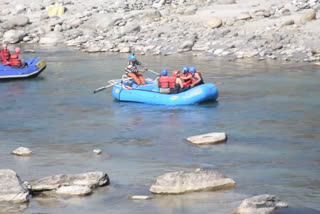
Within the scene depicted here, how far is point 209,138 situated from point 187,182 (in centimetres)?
518

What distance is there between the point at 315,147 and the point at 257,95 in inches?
347

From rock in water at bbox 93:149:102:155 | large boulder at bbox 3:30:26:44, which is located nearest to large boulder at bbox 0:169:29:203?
rock in water at bbox 93:149:102:155

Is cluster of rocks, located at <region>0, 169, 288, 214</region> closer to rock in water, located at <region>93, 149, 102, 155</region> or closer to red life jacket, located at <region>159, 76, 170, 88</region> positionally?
rock in water, located at <region>93, 149, 102, 155</region>

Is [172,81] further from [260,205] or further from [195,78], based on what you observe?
[260,205]

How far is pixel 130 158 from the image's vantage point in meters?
18.4

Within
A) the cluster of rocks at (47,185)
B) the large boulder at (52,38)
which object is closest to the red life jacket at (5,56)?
the large boulder at (52,38)

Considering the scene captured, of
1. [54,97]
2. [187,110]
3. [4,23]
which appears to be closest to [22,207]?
[187,110]

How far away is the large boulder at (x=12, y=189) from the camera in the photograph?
1420cm

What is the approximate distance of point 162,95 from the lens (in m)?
26.1

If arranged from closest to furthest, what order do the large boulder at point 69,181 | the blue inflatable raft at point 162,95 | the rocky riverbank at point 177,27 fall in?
1. the large boulder at point 69,181
2. the blue inflatable raft at point 162,95
3. the rocky riverbank at point 177,27

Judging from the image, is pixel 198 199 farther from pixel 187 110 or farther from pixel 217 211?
pixel 187 110

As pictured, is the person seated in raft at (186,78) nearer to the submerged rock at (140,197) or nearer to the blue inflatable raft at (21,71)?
the blue inflatable raft at (21,71)

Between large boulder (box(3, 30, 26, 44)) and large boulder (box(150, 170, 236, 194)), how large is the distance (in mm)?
35389

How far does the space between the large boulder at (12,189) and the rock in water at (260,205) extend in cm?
428
